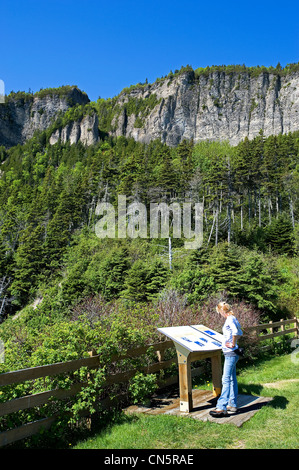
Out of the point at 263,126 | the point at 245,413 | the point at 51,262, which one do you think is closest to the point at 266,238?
the point at 51,262

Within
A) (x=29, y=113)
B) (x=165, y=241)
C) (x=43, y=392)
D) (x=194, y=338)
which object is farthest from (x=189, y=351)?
(x=29, y=113)

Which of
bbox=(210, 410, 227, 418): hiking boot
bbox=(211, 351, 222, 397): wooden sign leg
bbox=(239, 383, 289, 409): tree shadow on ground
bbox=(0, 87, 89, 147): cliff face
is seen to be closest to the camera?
bbox=(210, 410, 227, 418): hiking boot

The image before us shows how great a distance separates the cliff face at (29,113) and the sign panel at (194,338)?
153 meters

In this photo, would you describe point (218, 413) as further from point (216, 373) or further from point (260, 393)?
point (260, 393)

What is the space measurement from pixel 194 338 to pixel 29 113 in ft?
545

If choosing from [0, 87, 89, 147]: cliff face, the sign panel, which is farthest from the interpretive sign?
[0, 87, 89, 147]: cliff face

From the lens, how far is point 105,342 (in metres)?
6.14

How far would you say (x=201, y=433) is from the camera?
193 inches

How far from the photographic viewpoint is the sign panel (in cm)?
570

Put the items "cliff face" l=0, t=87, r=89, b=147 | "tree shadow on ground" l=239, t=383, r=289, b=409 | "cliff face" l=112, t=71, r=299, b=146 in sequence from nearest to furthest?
"tree shadow on ground" l=239, t=383, r=289, b=409
"cliff face" l=112, t=71, r=299, b=146
"cliff face" l=0, t=87, r=89, b=147

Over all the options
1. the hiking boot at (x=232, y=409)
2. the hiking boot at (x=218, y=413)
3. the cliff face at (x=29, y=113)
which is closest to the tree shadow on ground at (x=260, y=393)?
the hiking boot at (x=232, y=409)

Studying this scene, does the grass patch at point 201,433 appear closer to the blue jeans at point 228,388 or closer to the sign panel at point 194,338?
the blue jeans at point 228,388

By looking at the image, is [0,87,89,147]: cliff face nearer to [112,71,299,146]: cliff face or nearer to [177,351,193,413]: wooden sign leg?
[112,71,299,146]: cliff face

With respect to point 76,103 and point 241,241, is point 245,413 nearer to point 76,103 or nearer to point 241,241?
point 241,241
